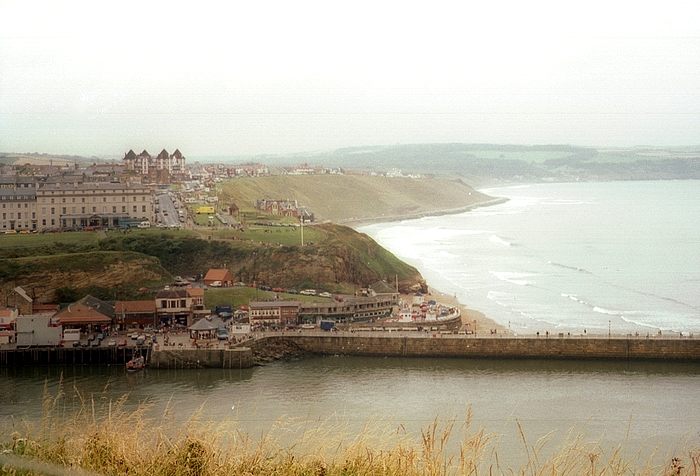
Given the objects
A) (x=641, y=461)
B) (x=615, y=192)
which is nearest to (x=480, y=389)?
(x=641, y=461)

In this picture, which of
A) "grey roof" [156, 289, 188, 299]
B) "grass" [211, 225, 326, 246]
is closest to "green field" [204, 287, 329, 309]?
"grey roof" [156, 289, 188, 299]

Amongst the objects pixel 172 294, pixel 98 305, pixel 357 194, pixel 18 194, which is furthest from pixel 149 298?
pixel 357 194

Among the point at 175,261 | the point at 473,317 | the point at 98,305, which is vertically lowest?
the point at 473,317

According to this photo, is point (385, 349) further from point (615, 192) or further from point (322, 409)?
point (615, 192)

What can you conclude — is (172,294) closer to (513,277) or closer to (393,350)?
(393,350)

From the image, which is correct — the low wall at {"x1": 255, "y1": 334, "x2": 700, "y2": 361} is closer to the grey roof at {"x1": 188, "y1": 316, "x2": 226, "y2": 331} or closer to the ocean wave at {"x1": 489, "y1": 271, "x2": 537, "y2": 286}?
the grey roof at {"x1": 188, "y1": 316, "x2": 226, "y2": 331}

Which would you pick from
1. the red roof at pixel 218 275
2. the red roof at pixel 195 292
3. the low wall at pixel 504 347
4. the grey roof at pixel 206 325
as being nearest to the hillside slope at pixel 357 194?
the red roof at pixel 218 275
